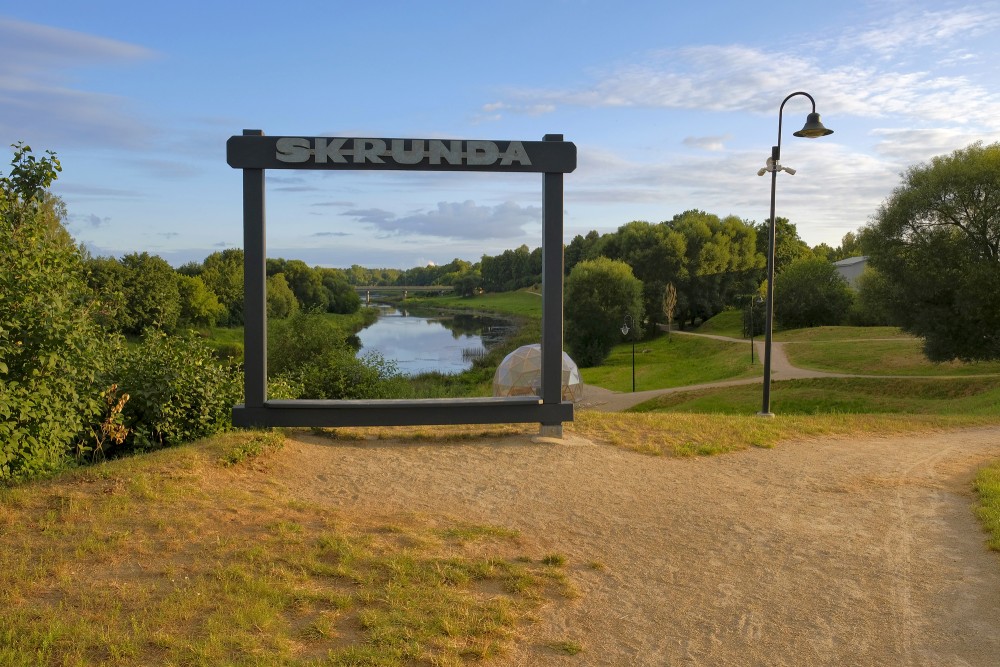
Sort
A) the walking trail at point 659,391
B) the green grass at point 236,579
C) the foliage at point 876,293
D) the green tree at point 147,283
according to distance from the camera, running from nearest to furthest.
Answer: the green grass at point 236,579 < the foliage at point 876,293 < the walking trail at point 659,391 < the green tree at point 147,283

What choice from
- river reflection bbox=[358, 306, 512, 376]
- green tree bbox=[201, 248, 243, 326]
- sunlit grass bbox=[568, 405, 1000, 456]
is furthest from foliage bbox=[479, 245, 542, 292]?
green tree bbox=[201, 248, 243, 326]

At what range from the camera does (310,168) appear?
9.58 m

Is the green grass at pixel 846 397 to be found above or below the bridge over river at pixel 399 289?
below

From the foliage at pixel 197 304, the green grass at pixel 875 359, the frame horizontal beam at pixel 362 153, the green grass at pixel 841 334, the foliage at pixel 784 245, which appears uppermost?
the foliage at pixel 784 245

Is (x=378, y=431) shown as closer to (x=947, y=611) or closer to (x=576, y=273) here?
(x=947, y=611)

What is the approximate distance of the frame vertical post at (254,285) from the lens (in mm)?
9594

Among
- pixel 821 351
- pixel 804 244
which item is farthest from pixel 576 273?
pixel 804 244

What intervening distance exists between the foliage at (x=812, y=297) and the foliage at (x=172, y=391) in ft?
168

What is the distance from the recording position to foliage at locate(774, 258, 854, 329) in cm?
5425

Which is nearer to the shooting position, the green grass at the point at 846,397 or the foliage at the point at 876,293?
the green grass at the point at 846,397

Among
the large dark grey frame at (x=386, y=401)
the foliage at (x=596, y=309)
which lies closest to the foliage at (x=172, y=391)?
the large dark grey frame at (x=386, y=401)

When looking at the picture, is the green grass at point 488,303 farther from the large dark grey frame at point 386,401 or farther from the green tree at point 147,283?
the green tree at point 147,283

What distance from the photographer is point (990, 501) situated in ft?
25.5

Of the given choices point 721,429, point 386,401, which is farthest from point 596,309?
point 386,401
